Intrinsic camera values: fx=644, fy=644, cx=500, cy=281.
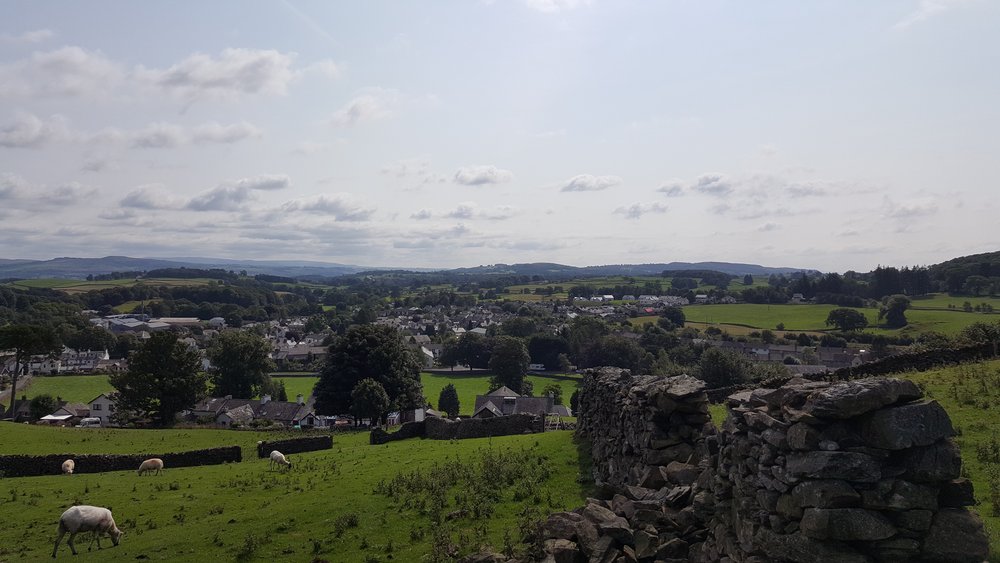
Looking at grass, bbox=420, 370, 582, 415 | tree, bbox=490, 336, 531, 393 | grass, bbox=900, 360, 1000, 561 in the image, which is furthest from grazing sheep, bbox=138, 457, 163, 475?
tree, bbox=490, 336, 531, 393

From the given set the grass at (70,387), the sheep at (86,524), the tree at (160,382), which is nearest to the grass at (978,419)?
the sheep at (86,524)

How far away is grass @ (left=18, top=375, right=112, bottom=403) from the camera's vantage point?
81.5m

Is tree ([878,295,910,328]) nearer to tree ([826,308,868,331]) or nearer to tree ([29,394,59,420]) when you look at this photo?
tree ([826,308,868,331])

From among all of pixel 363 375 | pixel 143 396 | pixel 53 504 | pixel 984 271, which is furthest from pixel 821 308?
pixel 53 504

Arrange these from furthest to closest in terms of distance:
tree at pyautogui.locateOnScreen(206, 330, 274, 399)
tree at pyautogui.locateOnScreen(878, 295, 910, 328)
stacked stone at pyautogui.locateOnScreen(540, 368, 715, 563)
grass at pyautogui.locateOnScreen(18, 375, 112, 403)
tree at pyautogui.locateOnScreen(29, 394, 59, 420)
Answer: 1. tree at pyautogui.locateOnScreen(878, 295, 910, 328)
2. grass at pyautogui.locateOnScreen(18, 375, 112, 403)
3. tree at pyautogui.locateOnScreen(206, 330, 274, 399)
4. tree at pyautogui.locateOnScreen(29, 394, 59, 420)
5. stacked stone at pyautogui.locateOnScreen(540, 368, 715, 563)

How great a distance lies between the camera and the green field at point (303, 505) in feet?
57.3

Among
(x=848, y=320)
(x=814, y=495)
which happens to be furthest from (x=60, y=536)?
(x=848, y=320)

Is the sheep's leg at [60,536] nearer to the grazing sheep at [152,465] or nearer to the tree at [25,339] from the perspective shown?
the grazing sheep at [152,465]

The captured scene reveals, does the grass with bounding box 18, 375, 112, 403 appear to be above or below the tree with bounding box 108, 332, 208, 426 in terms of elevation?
below

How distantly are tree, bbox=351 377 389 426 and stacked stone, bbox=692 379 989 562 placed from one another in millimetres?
45085

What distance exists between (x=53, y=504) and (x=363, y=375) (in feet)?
102

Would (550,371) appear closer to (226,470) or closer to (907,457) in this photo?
(226,470)

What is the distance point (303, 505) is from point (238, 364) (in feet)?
192

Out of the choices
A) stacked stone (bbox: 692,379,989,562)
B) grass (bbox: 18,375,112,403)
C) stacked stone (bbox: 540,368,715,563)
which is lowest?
grass (bbox: 18,375,112,403)
